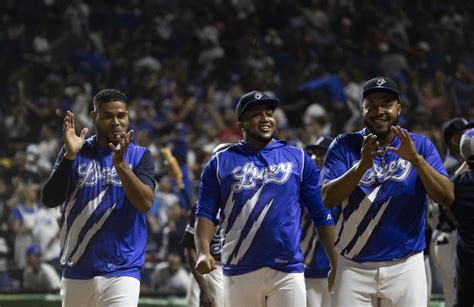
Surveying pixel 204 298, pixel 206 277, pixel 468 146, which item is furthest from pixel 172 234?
pixel 468 146

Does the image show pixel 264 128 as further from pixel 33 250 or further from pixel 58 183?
pixel 33 250

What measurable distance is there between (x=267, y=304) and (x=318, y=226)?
2.36ft

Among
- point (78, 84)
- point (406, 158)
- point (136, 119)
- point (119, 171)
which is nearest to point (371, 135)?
point (406, 158)

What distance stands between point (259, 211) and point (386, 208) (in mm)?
907

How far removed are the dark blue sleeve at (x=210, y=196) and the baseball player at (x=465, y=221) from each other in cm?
181

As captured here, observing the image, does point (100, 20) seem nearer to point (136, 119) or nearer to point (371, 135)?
point (136, 119)

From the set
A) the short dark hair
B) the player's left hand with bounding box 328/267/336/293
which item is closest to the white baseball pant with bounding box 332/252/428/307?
the player's left hand with bounding box 328/267/336/293

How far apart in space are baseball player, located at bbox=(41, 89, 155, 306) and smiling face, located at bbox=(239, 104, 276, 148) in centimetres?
80

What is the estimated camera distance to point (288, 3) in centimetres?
2258

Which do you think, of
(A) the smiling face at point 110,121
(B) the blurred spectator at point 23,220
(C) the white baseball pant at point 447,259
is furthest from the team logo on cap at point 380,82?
(B) the blurred spectator at point 23,220

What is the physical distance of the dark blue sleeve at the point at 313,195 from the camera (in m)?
7.50

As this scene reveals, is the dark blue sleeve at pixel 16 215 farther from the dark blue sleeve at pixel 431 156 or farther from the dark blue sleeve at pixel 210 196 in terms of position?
the dark blue sleeve at pixel 431 156

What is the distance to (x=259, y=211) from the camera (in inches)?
287

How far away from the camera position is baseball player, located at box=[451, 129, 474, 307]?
786 centimetres
